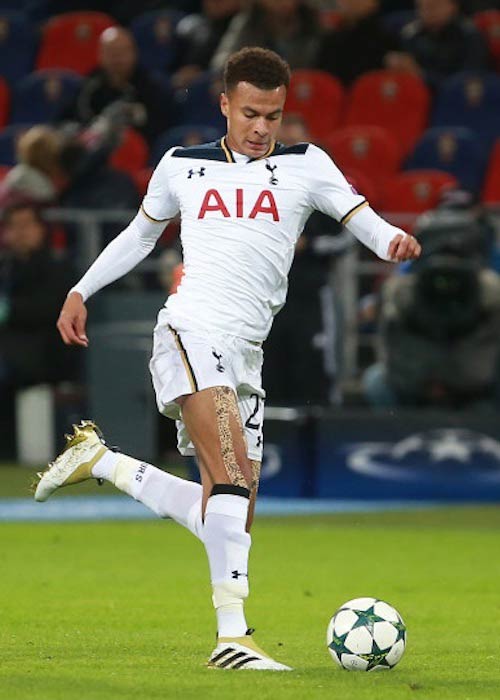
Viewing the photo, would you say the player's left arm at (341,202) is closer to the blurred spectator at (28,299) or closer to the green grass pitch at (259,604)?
the green grass pitch at (259,604)

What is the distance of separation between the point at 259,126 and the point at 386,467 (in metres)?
7.57

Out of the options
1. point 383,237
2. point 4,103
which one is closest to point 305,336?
point 4,103

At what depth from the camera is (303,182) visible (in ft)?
21.7

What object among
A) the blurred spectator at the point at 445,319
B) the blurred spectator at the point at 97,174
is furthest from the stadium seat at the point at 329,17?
the blurred spectator at the point at 445,319

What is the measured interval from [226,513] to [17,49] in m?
14.1

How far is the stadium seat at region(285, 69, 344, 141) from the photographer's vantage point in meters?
17.7

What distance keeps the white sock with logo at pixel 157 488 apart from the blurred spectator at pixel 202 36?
1133cm

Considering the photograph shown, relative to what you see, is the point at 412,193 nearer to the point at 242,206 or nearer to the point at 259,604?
the point at 259,604

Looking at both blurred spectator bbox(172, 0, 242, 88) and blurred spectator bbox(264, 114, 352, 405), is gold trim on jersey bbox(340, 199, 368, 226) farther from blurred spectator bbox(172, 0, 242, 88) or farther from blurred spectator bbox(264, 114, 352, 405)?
blurred spectator bbox(172, 0, 242, 88)

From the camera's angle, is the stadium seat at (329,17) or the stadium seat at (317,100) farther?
the stadium seat at (329,17)

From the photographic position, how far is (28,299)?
15.8m

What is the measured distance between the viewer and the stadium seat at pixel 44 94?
60.3ft

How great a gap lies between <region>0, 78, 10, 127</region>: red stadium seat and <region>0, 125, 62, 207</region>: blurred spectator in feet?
10.1

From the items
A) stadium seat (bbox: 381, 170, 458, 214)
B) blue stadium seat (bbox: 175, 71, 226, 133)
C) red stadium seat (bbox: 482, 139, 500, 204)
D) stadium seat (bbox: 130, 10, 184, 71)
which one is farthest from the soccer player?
stadium seat (bbox: 130, 10, 184, 71)
